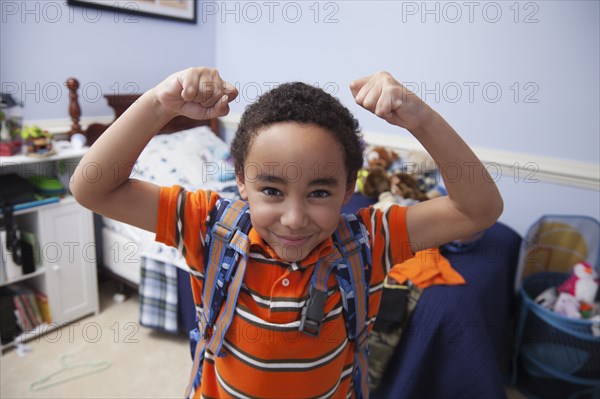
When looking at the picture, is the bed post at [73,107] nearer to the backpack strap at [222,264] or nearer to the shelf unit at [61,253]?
the shelf unit at [61,253]

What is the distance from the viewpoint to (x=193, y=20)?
2.77 metres

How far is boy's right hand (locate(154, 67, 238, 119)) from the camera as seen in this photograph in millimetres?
605

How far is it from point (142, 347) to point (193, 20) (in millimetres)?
2019

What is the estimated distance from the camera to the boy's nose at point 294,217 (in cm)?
64

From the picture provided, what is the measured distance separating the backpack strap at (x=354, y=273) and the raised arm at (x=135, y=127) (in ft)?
0.96

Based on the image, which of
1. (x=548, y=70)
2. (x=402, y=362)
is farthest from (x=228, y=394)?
(x=548, y=70)

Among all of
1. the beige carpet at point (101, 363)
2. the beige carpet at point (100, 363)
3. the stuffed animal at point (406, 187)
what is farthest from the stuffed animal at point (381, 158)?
the beige carpet at point (100, 363)

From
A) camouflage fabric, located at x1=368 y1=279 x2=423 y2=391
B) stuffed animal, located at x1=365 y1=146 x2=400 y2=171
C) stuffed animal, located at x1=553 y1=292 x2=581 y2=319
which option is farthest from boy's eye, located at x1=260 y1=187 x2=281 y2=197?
stuffed animal, located at x1=365 y1=146 x2=400 y2=171

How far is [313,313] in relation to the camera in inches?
27.3

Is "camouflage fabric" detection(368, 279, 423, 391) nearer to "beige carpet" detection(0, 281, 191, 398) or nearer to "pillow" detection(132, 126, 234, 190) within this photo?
"beige carpet" detection(0, 281, 191, 398)

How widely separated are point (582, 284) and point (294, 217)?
1.54 metres

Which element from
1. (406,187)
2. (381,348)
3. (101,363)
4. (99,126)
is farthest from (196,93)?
(99,126)

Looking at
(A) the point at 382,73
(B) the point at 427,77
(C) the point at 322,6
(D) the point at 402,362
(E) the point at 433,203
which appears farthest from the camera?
(C) the point at 322,6

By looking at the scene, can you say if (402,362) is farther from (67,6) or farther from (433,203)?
(67,6)
